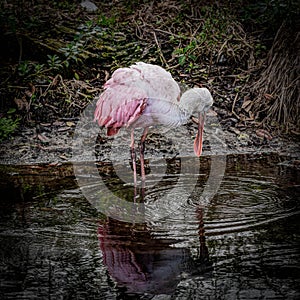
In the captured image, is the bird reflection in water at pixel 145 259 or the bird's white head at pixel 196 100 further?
the bird's white head at pixel 196 100

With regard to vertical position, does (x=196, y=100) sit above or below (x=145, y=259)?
above

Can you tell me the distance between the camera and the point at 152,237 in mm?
4980

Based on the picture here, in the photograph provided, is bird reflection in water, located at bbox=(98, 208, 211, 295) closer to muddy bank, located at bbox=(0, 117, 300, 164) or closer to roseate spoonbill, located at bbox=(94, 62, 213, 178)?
roseate spoonbill, located at bbox=(94, 62, 213, 178)

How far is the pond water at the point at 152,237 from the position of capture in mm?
4059

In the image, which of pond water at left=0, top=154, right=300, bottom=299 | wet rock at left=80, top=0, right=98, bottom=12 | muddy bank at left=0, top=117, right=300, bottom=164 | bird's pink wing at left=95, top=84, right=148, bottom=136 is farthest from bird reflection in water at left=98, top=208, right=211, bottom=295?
wet rock at left=80, top=0, right=98, bottom=12

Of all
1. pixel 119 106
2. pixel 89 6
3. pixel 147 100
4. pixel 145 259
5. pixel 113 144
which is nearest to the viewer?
pixel 145 259

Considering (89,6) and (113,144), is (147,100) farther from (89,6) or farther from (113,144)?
(89,6)

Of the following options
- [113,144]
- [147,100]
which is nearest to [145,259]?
[147,100]

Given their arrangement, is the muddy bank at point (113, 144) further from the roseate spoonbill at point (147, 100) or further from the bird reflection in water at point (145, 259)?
the bird reflection in water at point (145, 259)

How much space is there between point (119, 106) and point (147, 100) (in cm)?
33

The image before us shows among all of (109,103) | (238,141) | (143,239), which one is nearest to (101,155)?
(109,103)

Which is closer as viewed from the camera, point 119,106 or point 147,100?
point 147,100

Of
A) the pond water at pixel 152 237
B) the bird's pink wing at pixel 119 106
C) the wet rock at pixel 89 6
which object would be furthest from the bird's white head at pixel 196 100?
the wet rock at pixel 89 6

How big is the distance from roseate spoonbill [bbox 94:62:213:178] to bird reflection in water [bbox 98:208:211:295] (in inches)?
71.0
